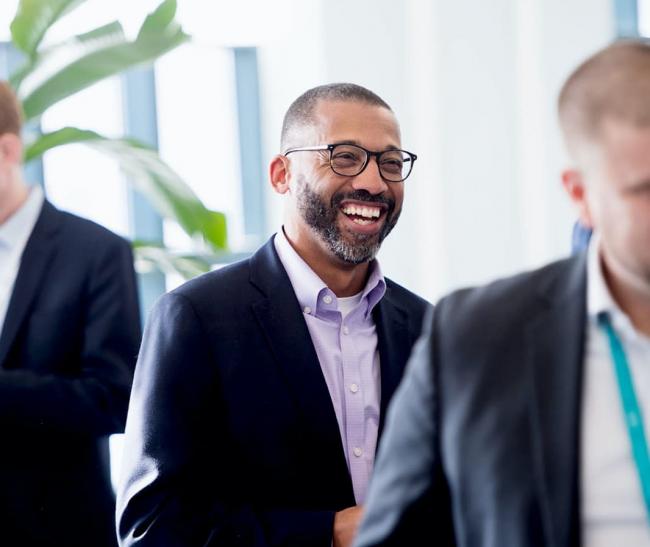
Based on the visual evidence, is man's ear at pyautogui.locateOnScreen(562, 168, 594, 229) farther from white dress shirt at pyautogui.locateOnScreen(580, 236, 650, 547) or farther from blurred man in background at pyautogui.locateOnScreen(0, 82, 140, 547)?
blurred man in background at pyautogui.locateOnScreen(0, 82, 140, 547)

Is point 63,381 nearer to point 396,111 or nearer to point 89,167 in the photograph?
point 89,167

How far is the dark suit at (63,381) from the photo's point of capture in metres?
2.66

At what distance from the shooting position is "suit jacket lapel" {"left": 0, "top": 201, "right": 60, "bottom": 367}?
2.69m

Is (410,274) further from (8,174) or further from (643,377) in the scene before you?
(643,377)

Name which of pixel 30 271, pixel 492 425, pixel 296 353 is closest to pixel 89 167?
pixel 30 271

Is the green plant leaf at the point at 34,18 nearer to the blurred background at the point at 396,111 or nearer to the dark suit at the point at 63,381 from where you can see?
the blurred background at the point at 396,111

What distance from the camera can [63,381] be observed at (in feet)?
8.70

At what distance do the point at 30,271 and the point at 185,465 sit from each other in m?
0.81

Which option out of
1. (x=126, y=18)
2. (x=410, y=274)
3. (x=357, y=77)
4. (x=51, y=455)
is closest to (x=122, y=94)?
(x=126, y=18)

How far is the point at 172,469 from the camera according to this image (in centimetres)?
217

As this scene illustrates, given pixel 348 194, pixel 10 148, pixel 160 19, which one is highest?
pixel 160 19

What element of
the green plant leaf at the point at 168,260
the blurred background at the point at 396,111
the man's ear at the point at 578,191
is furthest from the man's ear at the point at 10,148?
the blurred background at the point at 396,111

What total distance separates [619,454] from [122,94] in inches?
173

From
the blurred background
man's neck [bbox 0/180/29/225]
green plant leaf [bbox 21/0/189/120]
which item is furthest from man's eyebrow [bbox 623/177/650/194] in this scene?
the blurred background
